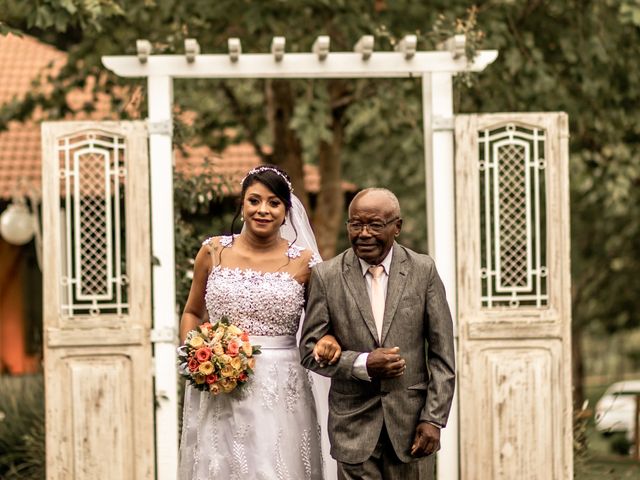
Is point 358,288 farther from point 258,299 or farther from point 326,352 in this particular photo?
point 258,299

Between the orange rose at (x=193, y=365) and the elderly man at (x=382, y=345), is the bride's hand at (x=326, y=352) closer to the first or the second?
the elderly man at (x=382, y=345)

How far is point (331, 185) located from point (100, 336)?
5798 mm

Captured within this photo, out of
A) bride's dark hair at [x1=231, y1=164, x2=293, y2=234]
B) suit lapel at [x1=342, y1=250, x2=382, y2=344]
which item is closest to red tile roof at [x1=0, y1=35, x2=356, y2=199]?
bride's dark hair at [x1=231, y1=164, x2=293, y2=234]

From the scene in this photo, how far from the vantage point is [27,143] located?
53.3 ft

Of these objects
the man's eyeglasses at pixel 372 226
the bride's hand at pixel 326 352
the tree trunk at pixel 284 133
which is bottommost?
the bride's hand at pixel 326 352

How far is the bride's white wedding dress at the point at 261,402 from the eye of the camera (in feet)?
18.7

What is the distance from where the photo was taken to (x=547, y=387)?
24.3 ft

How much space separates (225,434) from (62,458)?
6.16ft

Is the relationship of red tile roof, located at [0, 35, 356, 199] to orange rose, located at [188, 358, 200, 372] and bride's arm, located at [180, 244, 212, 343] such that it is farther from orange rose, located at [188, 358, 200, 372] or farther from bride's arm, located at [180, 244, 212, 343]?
orange rose, located at [188, 358, 200, 372]

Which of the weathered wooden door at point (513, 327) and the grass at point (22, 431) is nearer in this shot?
the weathered wooden door at point (513, 327)

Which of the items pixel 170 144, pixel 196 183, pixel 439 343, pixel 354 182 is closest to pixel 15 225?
pixel 354 182

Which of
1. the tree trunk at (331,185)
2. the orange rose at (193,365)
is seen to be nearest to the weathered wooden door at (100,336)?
the orange rose at (193,365)

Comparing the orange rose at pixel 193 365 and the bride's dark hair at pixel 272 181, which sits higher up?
the bride's dark hair at pixel 272 181

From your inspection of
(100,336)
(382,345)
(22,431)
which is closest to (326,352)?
(382,345)
